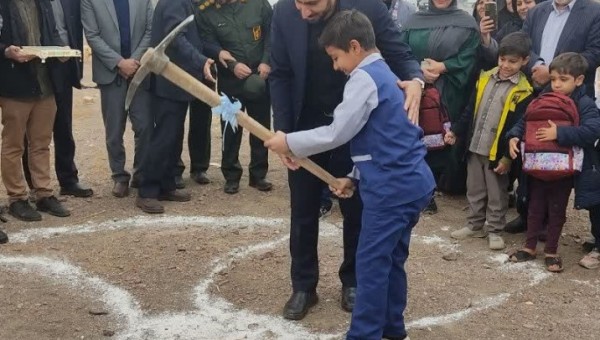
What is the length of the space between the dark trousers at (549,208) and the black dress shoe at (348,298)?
68.7 inches

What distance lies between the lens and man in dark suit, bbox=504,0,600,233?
5.80m

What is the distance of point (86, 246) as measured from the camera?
5742 mm

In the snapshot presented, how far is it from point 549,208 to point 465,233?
33.1 inches

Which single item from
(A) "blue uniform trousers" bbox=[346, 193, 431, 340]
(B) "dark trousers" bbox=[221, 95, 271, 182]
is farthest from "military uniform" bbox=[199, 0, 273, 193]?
(A) "blue uniform trousers" bbox=[346, 193, 431, 340]

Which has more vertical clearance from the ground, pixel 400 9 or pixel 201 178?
pixel 400 9

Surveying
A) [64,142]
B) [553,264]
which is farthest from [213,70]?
[553,264]

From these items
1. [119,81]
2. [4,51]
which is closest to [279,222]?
[119,81]

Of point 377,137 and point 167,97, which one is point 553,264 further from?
point 167,97

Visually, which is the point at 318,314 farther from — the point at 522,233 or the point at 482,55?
the point at 482,55

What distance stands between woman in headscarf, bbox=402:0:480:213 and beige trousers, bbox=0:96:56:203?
10.7ft

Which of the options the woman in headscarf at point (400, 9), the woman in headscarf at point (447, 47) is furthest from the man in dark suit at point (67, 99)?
the woman in headscarf at point (400, 9)

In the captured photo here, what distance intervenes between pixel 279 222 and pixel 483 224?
1.77m

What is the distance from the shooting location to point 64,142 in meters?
6.93

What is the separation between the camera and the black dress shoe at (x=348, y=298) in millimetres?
4570
